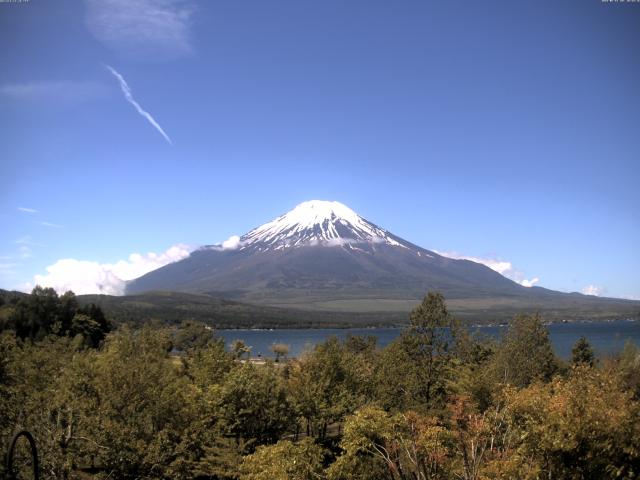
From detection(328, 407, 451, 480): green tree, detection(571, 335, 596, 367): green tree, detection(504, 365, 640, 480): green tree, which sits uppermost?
detection(504, 365, 640, 480): green tree

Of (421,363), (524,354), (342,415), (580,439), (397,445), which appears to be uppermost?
(580,439)

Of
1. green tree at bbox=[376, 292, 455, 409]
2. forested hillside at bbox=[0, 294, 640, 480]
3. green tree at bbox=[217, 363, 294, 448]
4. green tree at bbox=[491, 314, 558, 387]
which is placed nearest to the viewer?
forested hillside at bbox=[0, 294, 640, 480]

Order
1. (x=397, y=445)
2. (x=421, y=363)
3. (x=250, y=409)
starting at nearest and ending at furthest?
1. (x=397, y=445)
2. (x=250, y=409)
3. (x=421, y=363)

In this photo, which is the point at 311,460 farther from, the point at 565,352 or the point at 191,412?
the point at 565,352

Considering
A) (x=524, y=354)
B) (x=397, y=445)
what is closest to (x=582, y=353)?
(x=524, y=354)

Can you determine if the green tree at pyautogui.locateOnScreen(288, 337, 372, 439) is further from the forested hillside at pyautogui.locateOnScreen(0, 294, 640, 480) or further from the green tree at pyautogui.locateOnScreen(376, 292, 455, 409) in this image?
the green tree at pyautogui.locateOnScreen(376, 292, 455, 409)

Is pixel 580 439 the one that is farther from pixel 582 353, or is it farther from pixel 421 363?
pixel 582 353

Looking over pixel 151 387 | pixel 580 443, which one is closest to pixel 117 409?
pixel 151 387

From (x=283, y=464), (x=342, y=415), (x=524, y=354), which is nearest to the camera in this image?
(x=283, y=464)

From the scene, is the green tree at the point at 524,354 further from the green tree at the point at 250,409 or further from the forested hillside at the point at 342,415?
the green tree at the point at 250,409

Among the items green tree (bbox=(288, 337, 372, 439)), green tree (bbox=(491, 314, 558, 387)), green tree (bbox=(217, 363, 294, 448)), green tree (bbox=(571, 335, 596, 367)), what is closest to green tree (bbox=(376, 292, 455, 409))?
green tree (bbox=(288, 337, 372, 439))

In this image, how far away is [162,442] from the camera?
913 inches

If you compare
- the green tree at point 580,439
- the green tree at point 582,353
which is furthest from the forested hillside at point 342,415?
the green tree at point 582,353

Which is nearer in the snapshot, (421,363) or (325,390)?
(325,390)
